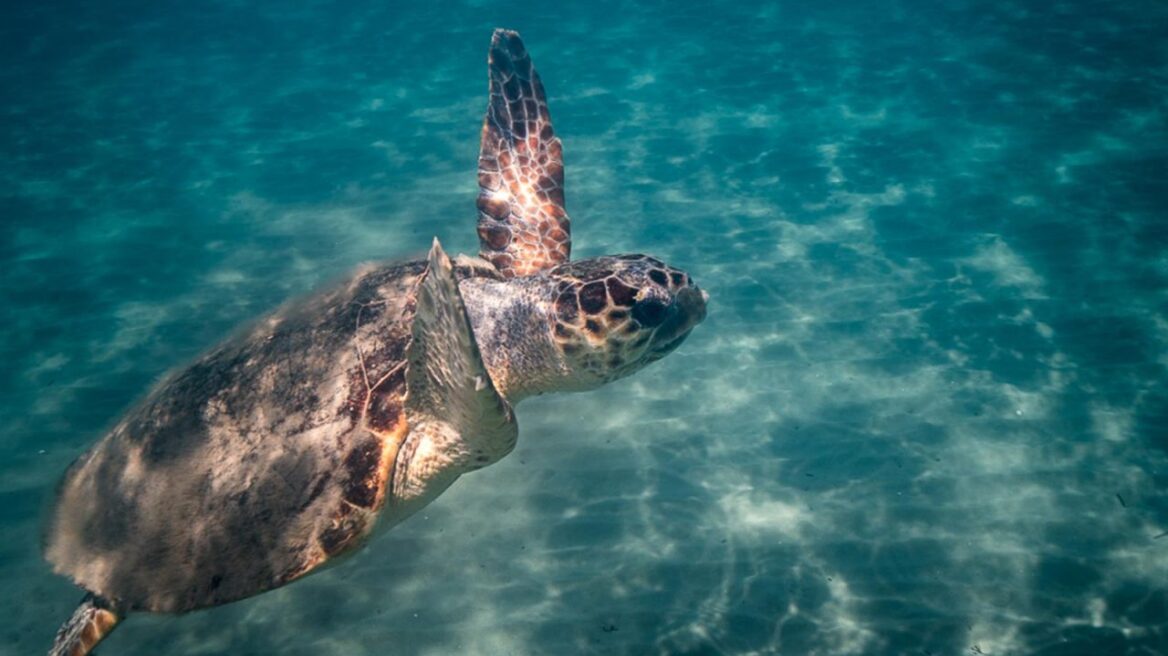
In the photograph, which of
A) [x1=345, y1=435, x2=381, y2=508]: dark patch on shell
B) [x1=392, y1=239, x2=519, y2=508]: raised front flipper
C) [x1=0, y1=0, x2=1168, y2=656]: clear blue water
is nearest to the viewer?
[x1=392, y1=239, x2=519, y2=508]: raised front flipper

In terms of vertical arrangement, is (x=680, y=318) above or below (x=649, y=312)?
below

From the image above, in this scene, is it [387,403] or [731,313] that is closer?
[387,403]

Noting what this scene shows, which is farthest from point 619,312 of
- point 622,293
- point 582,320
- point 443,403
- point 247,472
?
point 247,472

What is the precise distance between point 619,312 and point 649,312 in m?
0.19

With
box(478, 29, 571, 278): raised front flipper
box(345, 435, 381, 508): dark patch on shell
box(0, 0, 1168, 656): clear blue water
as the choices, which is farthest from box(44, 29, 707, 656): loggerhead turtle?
box(0, 0, 1168, 656): clear blue water

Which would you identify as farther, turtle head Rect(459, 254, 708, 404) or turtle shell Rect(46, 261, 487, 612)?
turtle head Rect(459, 254, 708, 404)

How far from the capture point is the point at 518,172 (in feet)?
18.7

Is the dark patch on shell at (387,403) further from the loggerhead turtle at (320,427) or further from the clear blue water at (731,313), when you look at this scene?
the clear blue water at (731,313)

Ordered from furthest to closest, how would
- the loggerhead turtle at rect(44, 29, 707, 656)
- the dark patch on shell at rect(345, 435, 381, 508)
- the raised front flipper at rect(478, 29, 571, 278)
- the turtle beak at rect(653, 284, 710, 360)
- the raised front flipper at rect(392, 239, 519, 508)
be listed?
the raised front flipper at rect(478, 29, 571, 278) < the turtle beak at rect(653, 284, 710, 360) < the dark patch on shell at rect(345, 435, 381, 508) < the loggerhead turtle at rect(44, 29, 707, 656) < the raised front flipper at rect(392, 239, 519, 508)

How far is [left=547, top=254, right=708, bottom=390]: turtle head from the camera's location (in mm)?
3781

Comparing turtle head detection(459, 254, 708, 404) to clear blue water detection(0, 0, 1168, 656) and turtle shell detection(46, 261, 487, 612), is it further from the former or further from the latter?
clear blue water detection(0, 0, 1168, 656)

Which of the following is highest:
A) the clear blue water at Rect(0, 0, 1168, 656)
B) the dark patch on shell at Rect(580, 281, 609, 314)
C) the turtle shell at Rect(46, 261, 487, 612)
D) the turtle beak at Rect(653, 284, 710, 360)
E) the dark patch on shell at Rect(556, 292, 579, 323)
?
the dark patch on shell at Rect(580, 281, 609, 314)

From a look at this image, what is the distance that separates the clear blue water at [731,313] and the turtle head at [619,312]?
167 centimetres

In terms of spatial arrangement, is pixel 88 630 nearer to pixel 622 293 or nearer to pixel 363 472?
pixel 363 472
